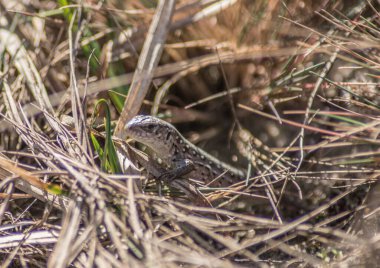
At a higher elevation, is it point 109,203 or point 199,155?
point 109,203

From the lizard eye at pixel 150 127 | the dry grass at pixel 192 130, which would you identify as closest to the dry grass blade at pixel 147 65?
the dry grass at pixel 192 130

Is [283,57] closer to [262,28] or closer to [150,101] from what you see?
[262,28]

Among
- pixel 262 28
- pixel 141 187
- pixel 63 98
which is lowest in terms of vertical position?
pixel 141 187

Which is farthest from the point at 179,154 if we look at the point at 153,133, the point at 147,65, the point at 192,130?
the point at 192,130

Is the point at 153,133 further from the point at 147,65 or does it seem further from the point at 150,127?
→ the point at 147,65

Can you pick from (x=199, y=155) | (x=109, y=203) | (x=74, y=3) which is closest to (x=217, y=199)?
(x=199, y=155)

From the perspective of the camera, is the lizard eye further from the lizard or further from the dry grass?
the dry grass

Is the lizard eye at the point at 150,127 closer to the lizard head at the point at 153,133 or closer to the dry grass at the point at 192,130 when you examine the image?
the lizard head at the point at 153,133
